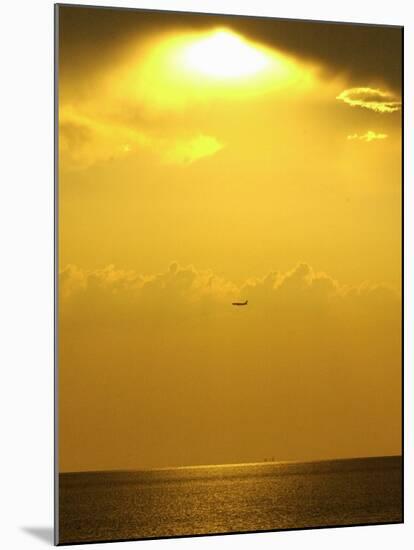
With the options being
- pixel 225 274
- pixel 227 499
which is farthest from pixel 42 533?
pixel 225 274

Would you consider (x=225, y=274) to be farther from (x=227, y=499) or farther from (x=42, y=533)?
(x=42, y=533)

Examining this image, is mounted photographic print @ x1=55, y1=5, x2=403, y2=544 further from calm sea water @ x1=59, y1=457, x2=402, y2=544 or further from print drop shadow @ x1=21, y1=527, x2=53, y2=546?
print drop shadow @ x1=21, y1=527, x2=53, y2=546

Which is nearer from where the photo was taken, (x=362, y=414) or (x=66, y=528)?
(x=66, y=528)

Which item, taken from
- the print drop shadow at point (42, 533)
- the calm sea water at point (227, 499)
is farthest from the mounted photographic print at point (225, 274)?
the print drop shadow at point (42, 533)

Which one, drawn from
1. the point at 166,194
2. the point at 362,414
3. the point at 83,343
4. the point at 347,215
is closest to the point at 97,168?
the point at 166,194

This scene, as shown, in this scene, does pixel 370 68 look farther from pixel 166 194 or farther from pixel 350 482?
pixel 350 482

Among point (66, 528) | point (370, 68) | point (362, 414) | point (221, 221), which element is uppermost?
point (370, 68)

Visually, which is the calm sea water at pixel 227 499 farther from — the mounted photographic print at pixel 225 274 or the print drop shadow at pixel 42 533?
the print drop shadow at pixel 42 533
